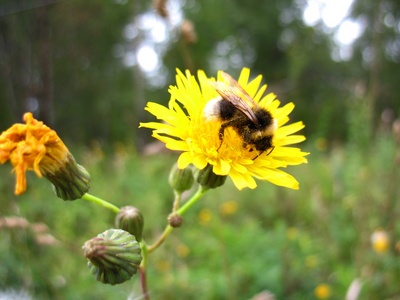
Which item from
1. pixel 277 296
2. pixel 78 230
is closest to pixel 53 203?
pixel 78 230

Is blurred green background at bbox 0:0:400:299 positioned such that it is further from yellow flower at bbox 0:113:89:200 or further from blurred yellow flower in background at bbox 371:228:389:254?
yellow flower at bbox 0:113:89:200

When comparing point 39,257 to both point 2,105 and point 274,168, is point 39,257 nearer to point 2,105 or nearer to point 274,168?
point 274,168

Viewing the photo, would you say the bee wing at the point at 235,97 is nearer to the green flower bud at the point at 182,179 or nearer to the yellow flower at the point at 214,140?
the yellow flower at the point at 214,140

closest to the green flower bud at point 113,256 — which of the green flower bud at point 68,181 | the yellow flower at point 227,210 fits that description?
the green flower bud at point 68,181

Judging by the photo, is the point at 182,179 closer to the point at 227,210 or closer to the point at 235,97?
the point at 235,97

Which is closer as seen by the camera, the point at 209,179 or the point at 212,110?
the point at 209,179

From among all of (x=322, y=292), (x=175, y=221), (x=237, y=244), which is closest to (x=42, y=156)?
(x=175, y=221)
